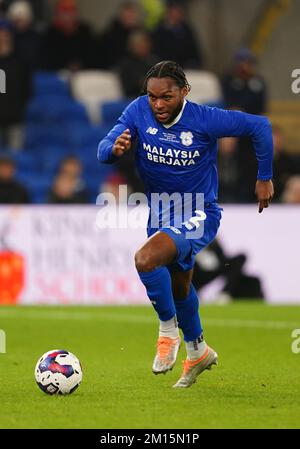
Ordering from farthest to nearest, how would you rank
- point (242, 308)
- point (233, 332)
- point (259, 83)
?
point (259, 83) < point (242, 308) < point (233, 332)

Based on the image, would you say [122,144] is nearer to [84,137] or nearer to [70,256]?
[70,256]

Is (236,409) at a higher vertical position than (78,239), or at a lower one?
higher

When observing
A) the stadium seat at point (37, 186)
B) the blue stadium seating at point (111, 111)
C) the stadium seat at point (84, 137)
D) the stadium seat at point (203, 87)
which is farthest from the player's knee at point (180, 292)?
the stadium seat at point (203, 87)

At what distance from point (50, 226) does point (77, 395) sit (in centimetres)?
748

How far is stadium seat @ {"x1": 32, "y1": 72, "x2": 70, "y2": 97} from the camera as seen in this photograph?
18.6 meters

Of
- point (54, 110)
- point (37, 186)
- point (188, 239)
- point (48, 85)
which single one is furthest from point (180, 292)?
point (48, 85)

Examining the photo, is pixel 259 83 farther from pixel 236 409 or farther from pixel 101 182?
pixel 236 409

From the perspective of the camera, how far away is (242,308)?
49.1 feet

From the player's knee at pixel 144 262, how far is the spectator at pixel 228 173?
8.55 m

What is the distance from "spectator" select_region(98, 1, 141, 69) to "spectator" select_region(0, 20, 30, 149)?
1662 mm

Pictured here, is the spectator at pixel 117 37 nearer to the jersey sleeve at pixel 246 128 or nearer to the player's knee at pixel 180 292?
the jersey sleeve at pixel 246 128

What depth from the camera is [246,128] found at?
8492 millimetres

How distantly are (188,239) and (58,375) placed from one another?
1.20 metres
